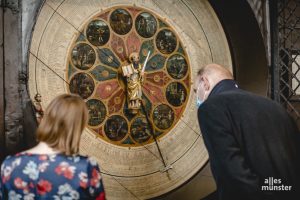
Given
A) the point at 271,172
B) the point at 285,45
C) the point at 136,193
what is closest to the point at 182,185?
the point at 136,193

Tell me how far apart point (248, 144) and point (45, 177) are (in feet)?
2.26

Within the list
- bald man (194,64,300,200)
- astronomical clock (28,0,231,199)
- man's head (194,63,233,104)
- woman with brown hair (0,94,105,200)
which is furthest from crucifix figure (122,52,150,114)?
woman with brown hair (0,94,105,200)

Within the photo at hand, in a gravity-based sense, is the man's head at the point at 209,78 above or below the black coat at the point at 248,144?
above

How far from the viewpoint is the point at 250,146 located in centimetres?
155

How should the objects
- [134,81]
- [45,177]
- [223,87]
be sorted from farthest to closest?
[134,81]
[223,87]
[45,177]

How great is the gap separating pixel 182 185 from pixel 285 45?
107cm

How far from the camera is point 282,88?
275cm

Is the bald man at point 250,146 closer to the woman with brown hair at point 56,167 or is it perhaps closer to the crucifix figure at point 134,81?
the woman with brown hair at point 56,167

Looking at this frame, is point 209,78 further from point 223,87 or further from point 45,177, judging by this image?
point 45,177

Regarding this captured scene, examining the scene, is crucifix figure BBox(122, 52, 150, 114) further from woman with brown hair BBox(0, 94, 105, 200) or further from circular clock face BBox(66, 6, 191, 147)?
woman with brown hair BBox(0, 94, 105, 200)

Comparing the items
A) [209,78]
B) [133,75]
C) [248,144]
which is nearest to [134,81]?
[133,75]

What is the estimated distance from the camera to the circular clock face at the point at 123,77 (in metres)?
2.14

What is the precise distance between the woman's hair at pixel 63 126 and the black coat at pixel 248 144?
0.46 meters

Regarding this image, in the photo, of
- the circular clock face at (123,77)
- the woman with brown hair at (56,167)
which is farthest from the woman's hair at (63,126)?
the circular clock face at (123,77)
